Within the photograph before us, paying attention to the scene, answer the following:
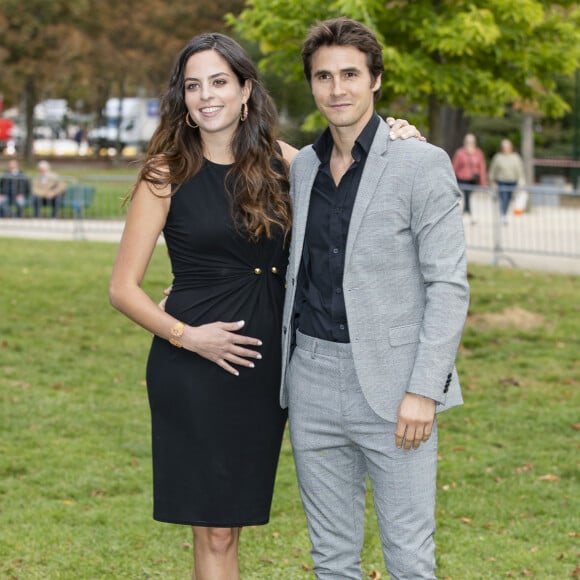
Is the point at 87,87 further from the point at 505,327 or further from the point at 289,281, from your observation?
the point at 289,281

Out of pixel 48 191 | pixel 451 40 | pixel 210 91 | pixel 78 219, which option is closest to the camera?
pixel 210 91

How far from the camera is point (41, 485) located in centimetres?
648

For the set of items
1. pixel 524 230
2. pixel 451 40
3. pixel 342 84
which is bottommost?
pixel 524 230

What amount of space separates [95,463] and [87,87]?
49865 millimetres

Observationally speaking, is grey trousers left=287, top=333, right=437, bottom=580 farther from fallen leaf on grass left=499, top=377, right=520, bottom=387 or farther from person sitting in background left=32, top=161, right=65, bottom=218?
person sitting in background left=32, top=161, right=65, bottom=218

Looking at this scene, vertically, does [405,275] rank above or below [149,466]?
above

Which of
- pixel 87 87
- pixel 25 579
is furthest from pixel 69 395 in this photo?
pixel 87 87

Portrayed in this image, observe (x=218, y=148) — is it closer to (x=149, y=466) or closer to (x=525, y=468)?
(x=149, y=466)

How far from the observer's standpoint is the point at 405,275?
11.3ft

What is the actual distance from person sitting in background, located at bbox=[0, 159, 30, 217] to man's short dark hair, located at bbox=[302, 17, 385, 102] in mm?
19828

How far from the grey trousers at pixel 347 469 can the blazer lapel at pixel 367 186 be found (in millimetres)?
341

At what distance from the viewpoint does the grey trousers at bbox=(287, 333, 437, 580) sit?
351 cm

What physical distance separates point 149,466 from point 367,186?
3.87 metres

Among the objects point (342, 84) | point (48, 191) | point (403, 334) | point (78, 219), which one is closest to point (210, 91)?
point (342, 84)
